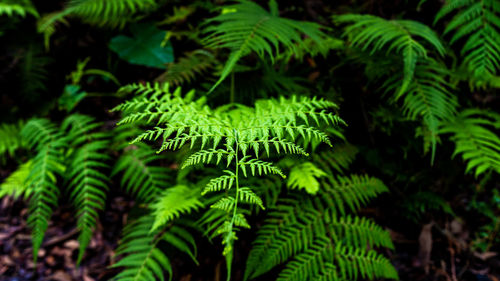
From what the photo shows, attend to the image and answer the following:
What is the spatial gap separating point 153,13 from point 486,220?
331 cm

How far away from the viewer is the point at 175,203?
1.76m

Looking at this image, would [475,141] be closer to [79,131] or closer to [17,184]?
[79,131]

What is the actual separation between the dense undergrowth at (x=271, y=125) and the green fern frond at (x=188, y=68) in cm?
1

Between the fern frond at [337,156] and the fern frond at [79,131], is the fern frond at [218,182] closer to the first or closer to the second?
the fern frond at [337,156]


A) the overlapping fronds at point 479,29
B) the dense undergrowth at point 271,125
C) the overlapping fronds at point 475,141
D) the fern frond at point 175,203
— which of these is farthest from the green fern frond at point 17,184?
the overlapping fronds at point 479,29

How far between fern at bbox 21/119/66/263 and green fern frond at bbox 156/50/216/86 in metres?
0.86

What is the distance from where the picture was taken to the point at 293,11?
2.79m

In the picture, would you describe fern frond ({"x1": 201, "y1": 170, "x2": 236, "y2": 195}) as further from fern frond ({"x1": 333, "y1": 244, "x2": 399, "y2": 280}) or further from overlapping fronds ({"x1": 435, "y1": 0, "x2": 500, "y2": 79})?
overlapping fronds ({"x1": 435, "y1": 0, "x2": 500, "y2": 79})

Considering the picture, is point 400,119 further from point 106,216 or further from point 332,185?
point 106,216

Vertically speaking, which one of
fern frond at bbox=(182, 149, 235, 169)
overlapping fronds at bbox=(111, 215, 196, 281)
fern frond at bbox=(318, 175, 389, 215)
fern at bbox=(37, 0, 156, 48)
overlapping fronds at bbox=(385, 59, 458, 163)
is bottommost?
overlapping fronds at bbox=(111, 215, 196, 281)

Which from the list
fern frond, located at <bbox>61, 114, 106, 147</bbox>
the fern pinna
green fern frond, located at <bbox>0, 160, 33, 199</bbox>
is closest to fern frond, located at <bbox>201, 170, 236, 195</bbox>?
the fern pinna

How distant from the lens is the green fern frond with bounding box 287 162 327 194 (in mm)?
1712

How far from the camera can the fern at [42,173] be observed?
199 centimetres

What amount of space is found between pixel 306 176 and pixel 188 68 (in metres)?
1.19
